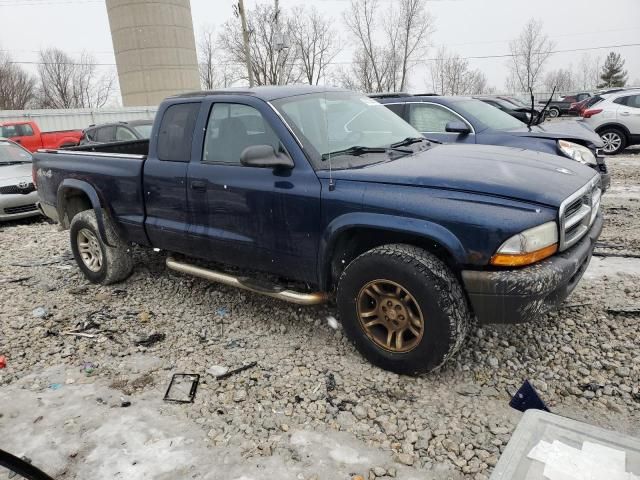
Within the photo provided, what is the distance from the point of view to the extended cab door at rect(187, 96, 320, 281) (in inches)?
133

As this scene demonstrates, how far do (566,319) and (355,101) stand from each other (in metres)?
2.39

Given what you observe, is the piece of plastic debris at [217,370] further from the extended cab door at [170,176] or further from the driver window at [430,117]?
the driver window at [430,117]

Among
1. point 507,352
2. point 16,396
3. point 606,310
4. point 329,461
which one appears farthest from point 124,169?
point 606,310

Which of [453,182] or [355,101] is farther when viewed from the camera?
[355,101]

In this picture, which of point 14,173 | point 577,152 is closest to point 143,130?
point 14,173

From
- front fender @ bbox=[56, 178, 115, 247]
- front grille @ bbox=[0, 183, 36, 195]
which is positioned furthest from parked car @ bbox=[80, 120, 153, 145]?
front fender @ bbox=[56, 178, 115, 247]

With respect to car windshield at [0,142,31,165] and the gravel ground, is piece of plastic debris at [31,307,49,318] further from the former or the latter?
car windshield at [0,142,31,165]

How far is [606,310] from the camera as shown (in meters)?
3.84

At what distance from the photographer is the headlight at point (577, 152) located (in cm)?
630

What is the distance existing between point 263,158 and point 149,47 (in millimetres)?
46816

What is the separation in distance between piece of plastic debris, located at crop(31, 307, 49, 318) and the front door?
515cm

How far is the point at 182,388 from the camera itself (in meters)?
3.23

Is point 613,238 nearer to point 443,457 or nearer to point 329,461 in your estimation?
point 443,457

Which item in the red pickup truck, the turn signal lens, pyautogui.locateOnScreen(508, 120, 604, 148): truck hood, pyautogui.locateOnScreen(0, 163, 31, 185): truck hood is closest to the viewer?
the turn signal lens
